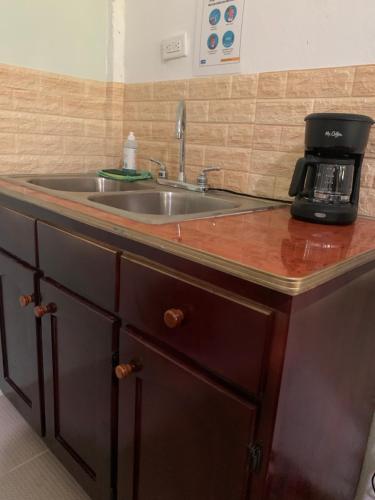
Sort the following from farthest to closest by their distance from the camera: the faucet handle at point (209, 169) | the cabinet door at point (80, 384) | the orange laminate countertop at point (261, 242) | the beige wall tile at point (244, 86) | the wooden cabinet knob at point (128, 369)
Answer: the faucet handle at point (209, 169)
the beige wall tile at point (244, 86)
the cabinet door at point (80, 384)
the wooden cabinet knob at point (128, 369)
the orange laminate countertop at point (261, 242)

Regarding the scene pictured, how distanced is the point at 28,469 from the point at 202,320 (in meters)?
1.03

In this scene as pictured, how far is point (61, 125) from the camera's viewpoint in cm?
160

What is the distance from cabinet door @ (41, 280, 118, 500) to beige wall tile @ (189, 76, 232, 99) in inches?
33.6

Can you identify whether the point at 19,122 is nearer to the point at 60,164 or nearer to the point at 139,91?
the point at 60,164

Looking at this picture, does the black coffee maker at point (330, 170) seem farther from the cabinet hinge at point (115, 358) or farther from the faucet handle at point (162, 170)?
the faucet handle at point (162, 170)

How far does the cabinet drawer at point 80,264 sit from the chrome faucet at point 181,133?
0.61 metres

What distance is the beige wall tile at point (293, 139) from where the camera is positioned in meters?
1.11

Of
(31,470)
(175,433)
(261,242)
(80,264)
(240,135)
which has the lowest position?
(31,470)

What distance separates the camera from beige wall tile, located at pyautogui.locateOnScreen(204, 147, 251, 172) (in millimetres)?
1268

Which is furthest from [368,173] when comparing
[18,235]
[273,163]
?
[18,235]

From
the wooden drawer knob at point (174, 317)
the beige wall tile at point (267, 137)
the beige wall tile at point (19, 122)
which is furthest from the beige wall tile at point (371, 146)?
the beige wall tile at point (19, 122)

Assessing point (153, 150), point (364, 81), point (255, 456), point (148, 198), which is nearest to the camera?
point (255, 456)

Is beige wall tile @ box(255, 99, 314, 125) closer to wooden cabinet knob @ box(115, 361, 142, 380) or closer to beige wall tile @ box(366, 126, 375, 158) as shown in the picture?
beige wall tile @ box(366, 126, 375, 158)

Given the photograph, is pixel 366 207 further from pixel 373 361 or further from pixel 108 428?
pixel 108 428
